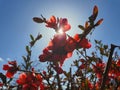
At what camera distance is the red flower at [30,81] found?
1978mm

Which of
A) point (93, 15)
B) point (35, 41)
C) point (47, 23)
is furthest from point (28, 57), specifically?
point (93, 15)

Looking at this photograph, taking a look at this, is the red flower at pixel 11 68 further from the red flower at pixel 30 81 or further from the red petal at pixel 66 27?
the red petal at pixel 66 27

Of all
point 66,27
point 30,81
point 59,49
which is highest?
point 66,27

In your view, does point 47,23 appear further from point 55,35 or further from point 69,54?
point 69,54

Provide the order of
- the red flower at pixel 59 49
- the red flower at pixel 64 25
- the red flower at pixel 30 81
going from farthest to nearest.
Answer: the red flower at pixel 30 81 < the red flower at pixel 64 25 < the red flower at pixel 59 49

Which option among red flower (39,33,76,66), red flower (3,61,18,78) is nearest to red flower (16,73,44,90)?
red flower (3,61,18,78)

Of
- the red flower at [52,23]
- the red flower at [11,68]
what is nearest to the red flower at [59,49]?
the red flower at [52,23]

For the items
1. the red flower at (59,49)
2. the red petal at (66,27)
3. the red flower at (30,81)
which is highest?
the red petal at (66,27)

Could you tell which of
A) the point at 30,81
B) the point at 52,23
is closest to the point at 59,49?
the point at 52,23

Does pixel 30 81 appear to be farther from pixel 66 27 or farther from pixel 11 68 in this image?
pixel 66 27

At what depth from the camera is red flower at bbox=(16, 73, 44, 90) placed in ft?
6.49

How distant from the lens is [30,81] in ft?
6.50

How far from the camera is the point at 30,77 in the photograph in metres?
2.00

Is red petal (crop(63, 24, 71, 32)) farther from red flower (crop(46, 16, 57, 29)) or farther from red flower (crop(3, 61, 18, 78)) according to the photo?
red flower (crop(3, 61, 18, 78))
